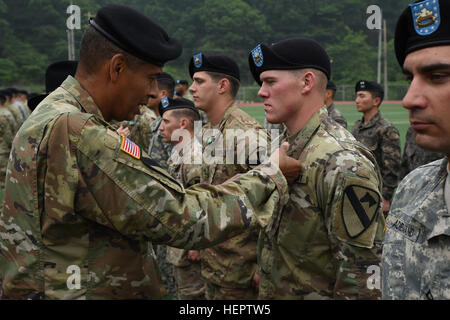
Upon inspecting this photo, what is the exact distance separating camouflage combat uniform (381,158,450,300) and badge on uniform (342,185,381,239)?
0.58m

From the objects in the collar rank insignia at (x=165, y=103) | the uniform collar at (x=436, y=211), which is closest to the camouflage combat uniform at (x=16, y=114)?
the collar rank insignia at (x=165, y=103)

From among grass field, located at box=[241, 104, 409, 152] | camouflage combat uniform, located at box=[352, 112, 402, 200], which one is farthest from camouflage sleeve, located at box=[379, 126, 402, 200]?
grass field, located at box=[241, 104, 409, 152]

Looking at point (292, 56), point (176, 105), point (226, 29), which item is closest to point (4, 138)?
point (176, 105)

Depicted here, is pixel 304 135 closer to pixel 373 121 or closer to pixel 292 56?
pixel 292 56

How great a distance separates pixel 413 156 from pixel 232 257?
187 inches

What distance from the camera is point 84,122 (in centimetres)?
200

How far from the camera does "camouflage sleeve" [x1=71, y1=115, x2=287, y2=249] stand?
6.48ft

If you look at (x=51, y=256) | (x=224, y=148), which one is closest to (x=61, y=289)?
(x=51, y=256)

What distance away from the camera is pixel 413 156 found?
765 cm

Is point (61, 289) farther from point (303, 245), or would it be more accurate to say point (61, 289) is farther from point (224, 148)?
point (224, 148)

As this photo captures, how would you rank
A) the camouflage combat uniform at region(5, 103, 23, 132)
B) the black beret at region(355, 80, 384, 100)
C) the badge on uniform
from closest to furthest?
the badge on uniform
the black beret at region(355, 80, 384, 100)
the camouflage combat uniform at region(5, 103, 23, 132)

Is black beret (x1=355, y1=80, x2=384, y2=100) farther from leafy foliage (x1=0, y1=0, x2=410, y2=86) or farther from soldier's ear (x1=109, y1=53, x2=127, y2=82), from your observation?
leafy foliage (x1=0, y1=0, x2=410, y2=86)

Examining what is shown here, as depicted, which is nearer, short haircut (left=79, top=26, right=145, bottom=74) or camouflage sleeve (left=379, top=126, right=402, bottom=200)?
short haircut (left=79, top=26, right=145, bottom=74)

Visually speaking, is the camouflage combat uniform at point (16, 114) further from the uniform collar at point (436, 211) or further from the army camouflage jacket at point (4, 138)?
the uniform collar at point (436, 211)
